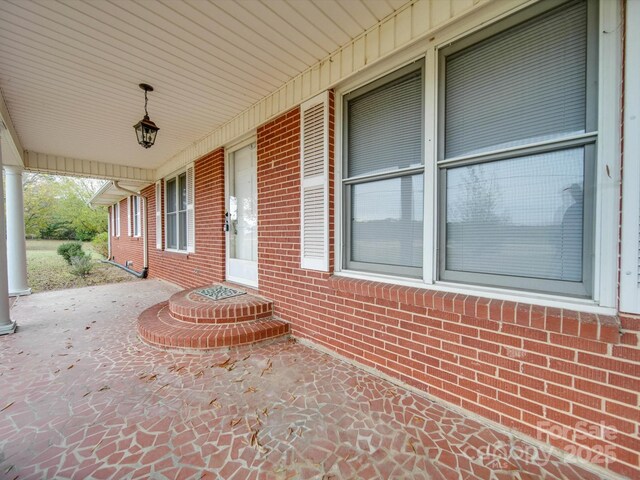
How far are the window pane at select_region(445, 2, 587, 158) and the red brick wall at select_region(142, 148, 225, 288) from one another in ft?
12.3

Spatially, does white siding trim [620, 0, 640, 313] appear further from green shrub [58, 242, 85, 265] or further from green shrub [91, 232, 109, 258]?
green shrub [91, 232, 109, 258]

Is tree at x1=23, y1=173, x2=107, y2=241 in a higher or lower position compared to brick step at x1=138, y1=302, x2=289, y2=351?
higher

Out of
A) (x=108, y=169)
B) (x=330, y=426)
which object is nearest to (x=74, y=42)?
(x=330, y=426)

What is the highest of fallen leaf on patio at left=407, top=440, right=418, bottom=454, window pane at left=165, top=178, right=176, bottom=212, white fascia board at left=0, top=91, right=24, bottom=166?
white fascia board at left=0, top=91, right=24, bottom=166

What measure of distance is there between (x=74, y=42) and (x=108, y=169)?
538 centimetres

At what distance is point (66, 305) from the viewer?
498 cm

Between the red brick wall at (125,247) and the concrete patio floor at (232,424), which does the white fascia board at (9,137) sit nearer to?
the concrete patio floor at (232,424)

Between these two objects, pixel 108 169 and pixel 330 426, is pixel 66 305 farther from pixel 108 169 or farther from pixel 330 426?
pixel 330 426

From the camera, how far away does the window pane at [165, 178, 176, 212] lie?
657cm

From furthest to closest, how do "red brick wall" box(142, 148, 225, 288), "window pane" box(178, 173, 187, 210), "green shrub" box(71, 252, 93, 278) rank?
"green shrub" box(71, 252, 93, 278), "window pane" box(178, 173, 187, 210), "red brick wall" box(142, 148, 225, 288)

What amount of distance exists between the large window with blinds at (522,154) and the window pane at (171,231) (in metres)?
6.33

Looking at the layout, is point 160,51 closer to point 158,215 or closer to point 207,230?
point 207,230

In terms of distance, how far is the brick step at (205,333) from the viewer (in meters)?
2.92

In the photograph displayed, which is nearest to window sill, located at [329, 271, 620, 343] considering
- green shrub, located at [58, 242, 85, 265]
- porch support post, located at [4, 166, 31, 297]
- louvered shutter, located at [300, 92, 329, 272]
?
louvered shutter, located at [300, 92, 329, 272]
